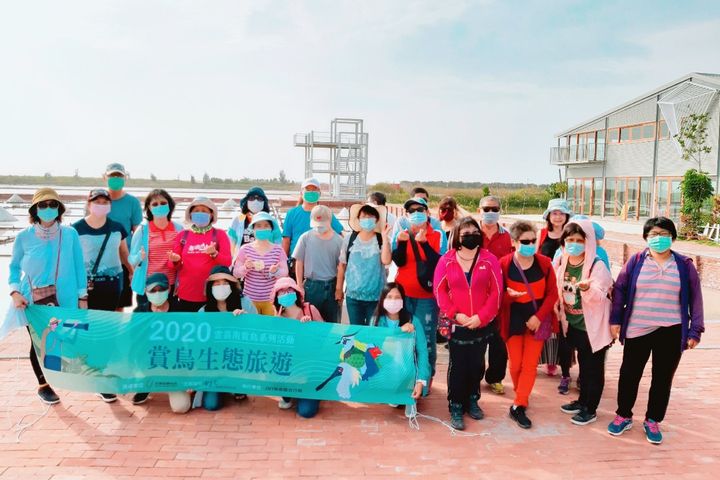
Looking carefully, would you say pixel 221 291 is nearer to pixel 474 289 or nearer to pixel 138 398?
pixel 138 398

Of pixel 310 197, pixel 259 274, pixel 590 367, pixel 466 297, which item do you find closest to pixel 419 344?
pixel 466 297

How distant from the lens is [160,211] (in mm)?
4879

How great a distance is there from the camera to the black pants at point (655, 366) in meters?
3.95

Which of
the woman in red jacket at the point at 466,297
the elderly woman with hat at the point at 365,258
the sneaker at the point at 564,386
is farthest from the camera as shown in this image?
the sneaker at the point at 564,386

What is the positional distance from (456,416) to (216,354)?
2.05 m

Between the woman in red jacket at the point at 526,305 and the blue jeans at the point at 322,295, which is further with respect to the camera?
the blue jeans at the point at 322,295

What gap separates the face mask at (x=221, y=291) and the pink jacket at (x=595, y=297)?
2936 millimetres

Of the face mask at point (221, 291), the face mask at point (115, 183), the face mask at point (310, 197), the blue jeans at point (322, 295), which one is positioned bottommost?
the blue jeans at point (322, 295)

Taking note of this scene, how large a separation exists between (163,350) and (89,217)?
1480 mm

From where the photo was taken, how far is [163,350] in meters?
4.43

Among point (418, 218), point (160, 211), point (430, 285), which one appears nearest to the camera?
point (430, 285)

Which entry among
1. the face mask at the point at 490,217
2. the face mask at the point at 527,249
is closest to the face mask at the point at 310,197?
the face mask at the point at 490,217

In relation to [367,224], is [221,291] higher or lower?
lower

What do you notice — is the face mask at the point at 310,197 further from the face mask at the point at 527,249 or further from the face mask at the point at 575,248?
the face mask at the point at 575,248
